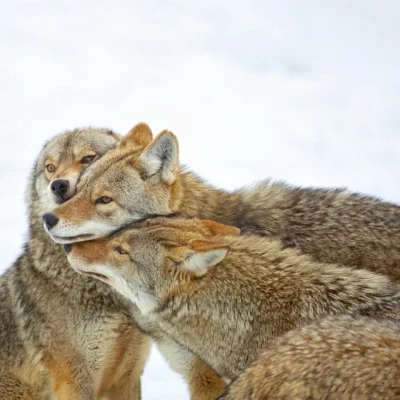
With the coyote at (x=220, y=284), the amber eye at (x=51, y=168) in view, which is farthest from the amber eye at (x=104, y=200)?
the amber eye at (x=51, y=168)

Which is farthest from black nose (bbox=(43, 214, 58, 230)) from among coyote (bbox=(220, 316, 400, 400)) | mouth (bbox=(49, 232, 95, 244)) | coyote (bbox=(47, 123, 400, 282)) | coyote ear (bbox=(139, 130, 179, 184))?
coyote (bbox=(220, 316, 400, 400))

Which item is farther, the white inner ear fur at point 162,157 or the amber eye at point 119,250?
the white inner ear fur at point 162,157

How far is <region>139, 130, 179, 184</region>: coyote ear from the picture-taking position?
746cm

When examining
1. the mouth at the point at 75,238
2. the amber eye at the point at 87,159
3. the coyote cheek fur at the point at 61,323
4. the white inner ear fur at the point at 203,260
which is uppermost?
the amber eye at the point at 87,159

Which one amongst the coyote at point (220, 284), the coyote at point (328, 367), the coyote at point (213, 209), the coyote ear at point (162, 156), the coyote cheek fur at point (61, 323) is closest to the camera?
the coyote at point (328, 367)

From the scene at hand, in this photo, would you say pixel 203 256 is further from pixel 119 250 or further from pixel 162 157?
pixel 162 157

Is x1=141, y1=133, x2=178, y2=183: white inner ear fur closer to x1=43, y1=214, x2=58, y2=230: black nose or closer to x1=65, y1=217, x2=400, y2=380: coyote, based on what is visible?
x1=65, y1=217, x2=400, y2=380: coyote

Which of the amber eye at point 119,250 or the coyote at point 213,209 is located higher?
the coyote at point 213,209

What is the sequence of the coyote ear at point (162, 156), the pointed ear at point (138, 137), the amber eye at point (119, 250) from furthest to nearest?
1. the pointed ear at point (138, 137)
2. the coyote ear at point (162, 156)
3. the amber eye at point (119, 250)

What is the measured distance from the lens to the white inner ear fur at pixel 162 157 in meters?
7.47

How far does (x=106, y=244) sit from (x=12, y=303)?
1.93 metres

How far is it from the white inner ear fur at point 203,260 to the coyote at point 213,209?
0.91 metres

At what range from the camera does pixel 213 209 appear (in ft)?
26.2

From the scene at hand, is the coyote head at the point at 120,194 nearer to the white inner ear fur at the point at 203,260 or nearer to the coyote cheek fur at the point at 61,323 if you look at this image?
the coyote cheek fur at the point at 61,323
